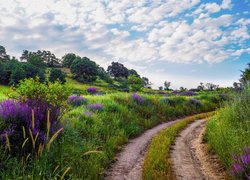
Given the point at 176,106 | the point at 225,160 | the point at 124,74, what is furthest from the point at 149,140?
the point at 124,74

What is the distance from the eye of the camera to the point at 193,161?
8203mm

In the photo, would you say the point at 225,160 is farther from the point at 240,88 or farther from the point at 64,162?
the point at 240,88

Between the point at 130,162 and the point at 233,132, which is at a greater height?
the point at 233,132

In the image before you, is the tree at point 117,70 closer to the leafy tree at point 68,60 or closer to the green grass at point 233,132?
the leafy tree at point 68,60

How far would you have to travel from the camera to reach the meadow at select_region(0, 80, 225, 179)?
17.2 feet

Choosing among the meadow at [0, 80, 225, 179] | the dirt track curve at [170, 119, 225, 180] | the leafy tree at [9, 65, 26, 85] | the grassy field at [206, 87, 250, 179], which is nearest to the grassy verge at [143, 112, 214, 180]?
the dirt track curve at [170, 119, 225, 180]

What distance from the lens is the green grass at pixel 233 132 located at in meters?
7.15

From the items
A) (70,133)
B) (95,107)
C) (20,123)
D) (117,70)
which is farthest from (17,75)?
(117,70)

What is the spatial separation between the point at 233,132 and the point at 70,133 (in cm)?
535

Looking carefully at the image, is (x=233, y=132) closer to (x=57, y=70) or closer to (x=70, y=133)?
(x=70, y=133)

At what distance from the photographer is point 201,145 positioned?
10.3 metres

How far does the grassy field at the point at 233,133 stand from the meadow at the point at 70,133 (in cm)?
345

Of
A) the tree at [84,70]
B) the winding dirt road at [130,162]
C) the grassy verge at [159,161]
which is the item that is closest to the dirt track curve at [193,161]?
the grassy verge at [159,161]

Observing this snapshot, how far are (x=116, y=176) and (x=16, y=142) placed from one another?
2728mm
